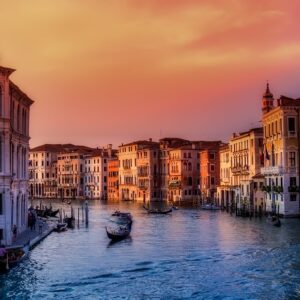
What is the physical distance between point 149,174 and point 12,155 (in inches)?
2233

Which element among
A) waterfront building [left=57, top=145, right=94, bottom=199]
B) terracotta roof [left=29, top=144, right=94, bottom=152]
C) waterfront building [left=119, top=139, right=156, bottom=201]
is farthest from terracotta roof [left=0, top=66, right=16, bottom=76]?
terracotta roof [left=29, top=144, right=94, bottom=152]

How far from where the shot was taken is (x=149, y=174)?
8088 centimetres

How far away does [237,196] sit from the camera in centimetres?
5331

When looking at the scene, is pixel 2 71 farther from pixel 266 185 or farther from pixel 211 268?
pixel 266 185

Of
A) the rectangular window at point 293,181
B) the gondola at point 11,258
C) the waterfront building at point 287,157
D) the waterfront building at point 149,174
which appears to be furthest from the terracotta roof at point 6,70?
the waterfront building at point 149,174

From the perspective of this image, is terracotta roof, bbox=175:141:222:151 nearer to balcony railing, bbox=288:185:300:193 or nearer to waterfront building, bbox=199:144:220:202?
waterfront building, bbox=199:144:220:202

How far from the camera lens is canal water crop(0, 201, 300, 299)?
664 inches

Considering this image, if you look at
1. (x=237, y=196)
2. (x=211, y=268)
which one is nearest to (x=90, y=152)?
(x=237, y=196)

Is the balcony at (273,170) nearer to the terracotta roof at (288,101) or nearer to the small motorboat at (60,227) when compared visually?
the terracotta roof at (288,101)

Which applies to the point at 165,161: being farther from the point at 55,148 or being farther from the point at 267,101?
the point at 55,148

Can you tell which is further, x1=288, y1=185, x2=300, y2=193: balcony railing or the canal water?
x1=288, y1=185, x2=300, y2=193: balcony railing

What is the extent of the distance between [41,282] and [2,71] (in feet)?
24.4

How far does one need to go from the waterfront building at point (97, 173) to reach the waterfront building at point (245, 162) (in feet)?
127

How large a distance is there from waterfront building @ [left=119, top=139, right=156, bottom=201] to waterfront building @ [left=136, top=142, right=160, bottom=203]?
1.19 m
